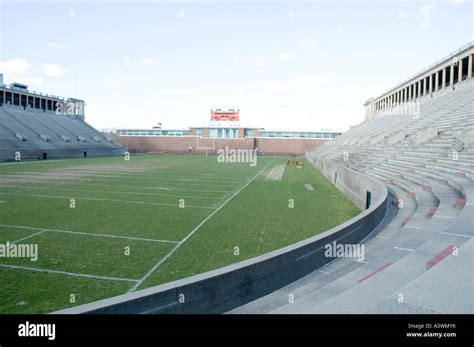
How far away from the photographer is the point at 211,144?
2867 inches

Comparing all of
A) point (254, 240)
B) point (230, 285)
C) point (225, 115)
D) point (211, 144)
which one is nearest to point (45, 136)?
point (211, 144)

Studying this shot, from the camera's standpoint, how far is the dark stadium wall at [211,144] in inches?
2862

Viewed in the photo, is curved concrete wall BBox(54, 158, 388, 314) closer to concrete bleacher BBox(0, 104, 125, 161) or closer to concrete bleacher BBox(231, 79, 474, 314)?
concrete bleacher BBox(231, 79, 474, 314)

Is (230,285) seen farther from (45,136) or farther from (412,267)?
(45,136)

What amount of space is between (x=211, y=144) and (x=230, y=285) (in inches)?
2712

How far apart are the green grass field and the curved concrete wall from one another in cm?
152

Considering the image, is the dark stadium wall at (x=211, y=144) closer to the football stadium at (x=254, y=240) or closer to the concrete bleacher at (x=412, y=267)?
the football stadium at (x=254, y=240)

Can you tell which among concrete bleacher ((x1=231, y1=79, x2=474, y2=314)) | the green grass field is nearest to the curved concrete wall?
concrete bleacher ((x1=231, y1=79, x2=474, y2=314))

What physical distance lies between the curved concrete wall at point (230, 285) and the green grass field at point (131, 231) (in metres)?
1.52

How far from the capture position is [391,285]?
4.42 meters

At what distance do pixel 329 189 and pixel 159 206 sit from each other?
34.1 feet

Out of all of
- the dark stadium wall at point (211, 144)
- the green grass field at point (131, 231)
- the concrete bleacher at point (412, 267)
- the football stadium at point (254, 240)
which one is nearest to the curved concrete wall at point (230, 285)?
the football stadium at point (254, 240)

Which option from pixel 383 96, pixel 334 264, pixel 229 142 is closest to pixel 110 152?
pixel 229 142
